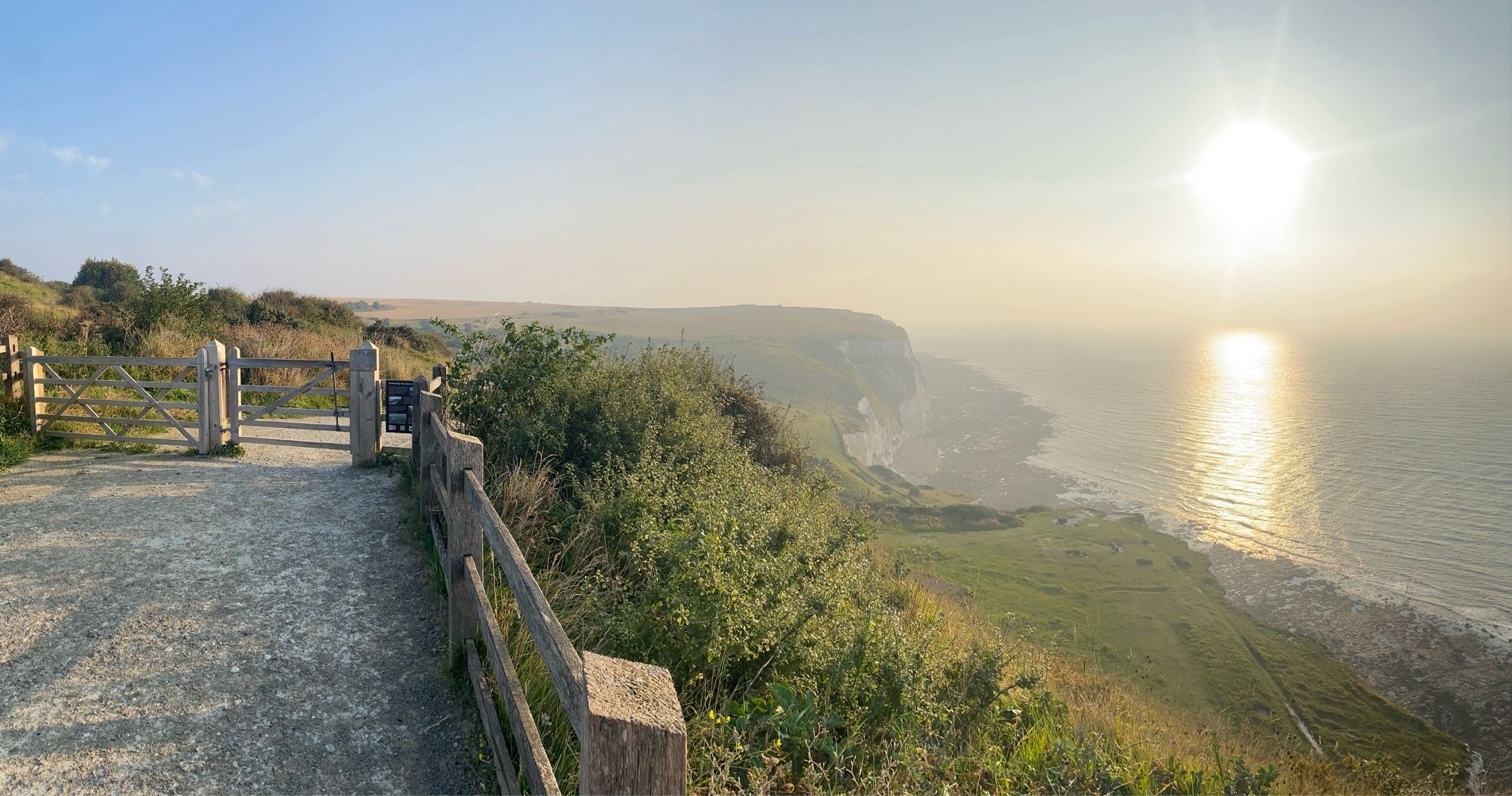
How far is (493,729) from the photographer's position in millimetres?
3672

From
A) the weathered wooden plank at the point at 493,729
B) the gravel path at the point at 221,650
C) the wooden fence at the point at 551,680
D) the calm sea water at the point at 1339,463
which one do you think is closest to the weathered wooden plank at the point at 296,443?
the gravel path at the point at 221,650

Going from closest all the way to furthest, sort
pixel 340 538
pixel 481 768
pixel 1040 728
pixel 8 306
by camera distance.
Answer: pixel 481 768
pixel 1040 728
pixel 340 538
pixel 8 306

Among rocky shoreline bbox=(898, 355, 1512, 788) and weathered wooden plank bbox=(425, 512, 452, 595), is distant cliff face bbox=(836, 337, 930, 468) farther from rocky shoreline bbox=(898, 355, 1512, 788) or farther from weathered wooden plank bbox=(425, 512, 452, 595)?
weathered wooden plank bbox=(425, 512, 452, 595)

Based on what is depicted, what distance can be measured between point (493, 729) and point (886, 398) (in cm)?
11580

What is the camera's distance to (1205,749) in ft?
30.6

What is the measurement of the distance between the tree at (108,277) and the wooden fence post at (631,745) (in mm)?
39563

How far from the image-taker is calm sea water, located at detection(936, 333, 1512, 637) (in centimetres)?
3700

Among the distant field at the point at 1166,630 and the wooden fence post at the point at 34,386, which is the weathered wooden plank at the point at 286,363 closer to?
the wooden fence post at the point at 34,386

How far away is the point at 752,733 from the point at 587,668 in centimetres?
282

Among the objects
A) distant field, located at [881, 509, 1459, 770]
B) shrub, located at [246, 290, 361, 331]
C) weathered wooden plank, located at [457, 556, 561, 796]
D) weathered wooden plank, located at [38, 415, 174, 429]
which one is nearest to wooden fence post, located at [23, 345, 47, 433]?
weathered wooden plank, located at [38, 415, 174, 429]

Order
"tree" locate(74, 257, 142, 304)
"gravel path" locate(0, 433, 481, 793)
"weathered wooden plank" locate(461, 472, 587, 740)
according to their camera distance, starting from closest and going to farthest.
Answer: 1. "weathered wooden plank" locate(461, 472, 587, 740)
2. "gravel path" locate(0, 433, 481, 793)
3. "tree" locate(74, 257, 142, 304)

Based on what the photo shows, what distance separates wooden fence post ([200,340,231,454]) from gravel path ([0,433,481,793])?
93.2 inches

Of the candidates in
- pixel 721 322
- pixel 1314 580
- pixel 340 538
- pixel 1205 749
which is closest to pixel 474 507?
pixel 340 538

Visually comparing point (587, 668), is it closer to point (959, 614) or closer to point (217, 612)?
point (217, 612)
